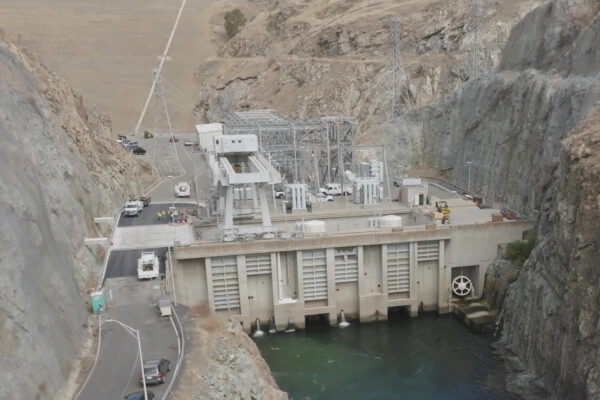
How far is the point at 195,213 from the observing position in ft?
199

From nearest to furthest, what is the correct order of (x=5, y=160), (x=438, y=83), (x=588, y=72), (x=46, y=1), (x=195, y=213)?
(x=5, y=160) < (x=588, y=72) < (x=195, y=213) < (x=438, y=83) < (x=46, y=1)

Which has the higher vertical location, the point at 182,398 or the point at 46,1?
the point at 46,1

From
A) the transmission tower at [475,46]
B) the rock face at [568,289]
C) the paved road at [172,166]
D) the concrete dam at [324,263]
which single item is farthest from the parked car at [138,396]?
the transmission tower at [475,46]

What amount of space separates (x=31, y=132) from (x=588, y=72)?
45511 mm

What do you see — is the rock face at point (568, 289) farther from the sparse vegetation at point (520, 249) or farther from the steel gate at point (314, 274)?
the steel gate at point (314, 274)

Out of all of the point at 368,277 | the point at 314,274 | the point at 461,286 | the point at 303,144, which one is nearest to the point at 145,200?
the point at 303,144

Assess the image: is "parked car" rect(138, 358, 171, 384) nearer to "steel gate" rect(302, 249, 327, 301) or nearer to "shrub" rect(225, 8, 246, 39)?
"steel gate" rect(302, 249, 327, 301)

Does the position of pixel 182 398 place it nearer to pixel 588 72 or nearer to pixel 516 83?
pixel 588 72

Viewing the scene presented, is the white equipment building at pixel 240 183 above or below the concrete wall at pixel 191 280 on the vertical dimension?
above

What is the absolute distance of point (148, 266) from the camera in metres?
46.1

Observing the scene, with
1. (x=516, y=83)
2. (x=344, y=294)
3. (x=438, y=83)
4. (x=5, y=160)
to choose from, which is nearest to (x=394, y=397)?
(x=344, y=294)

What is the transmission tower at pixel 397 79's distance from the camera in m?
97.9

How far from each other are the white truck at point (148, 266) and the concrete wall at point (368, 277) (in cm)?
424

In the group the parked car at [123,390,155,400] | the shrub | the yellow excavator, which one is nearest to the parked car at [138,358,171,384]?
the parked car at [123,390,155,400]
